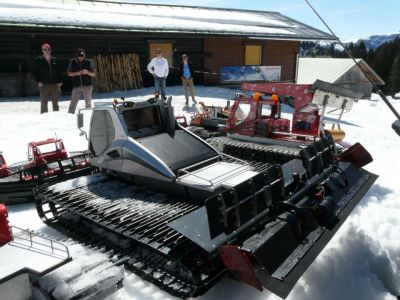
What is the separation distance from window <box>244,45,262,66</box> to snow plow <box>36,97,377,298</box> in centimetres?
1608

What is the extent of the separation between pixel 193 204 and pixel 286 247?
1470mm

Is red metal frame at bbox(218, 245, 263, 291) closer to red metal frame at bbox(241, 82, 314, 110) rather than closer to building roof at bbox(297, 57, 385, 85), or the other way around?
red metal frame at bbox(241, 82, 314, 110)

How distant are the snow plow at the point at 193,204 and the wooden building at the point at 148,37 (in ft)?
36.2

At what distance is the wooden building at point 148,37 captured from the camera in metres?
15.5

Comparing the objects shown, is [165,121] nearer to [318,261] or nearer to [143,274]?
[143,274]

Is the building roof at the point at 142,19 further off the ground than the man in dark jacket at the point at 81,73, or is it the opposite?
the building roof at the point at 142,19

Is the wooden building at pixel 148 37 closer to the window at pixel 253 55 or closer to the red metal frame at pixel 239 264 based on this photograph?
the window at pixel 253 55

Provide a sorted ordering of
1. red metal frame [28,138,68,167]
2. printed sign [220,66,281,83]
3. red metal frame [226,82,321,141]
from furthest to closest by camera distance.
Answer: printed sign [220,66,281,83], red metal frame [226,82,321,141], red metal frame [28,138,68,167]

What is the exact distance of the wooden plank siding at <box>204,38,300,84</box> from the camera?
20.6 metres

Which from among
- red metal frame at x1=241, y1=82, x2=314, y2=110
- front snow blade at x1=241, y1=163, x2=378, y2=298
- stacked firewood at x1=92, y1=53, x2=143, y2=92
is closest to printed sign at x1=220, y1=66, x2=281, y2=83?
stacked firewood at x1=92, y1=53, x2=143, y2=92

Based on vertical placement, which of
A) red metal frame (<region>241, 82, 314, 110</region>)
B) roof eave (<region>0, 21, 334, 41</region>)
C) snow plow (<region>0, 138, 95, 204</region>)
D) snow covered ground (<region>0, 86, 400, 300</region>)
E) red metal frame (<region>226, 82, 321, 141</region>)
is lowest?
snow covered ground (<region>0, 86, 400, 300</region>)

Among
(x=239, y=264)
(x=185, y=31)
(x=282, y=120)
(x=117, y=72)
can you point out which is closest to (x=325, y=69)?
(x=185, y=31)

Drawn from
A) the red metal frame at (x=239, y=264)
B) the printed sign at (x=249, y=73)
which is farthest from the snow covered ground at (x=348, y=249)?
the printed sign at (x=249, y=73)

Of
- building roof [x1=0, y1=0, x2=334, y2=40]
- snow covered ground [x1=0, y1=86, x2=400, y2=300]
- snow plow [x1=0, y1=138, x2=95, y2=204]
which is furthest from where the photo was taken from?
building roof [x1=0, y1=0, x2=334, y2=40]
